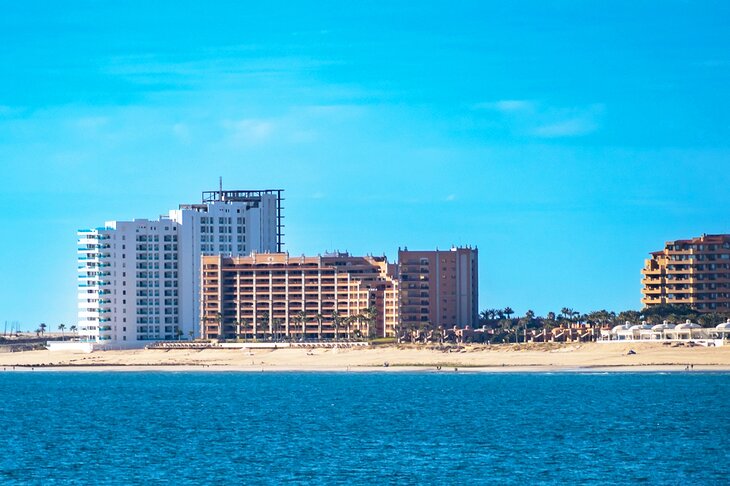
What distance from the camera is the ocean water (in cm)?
7606

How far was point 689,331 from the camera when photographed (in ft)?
631

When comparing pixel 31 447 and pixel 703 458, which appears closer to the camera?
Result: pixel 703 458

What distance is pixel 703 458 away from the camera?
80.4m

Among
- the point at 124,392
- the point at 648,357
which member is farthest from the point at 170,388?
the point at 648,357

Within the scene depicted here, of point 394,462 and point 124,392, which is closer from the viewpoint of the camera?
point 394,462

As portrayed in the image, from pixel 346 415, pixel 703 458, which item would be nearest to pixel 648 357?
pixel 346 415

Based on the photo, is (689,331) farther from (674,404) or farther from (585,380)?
(674,404)

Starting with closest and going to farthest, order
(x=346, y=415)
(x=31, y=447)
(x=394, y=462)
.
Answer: (x=394, y=462) → (x=31, y=447) → (x=346, y=415)

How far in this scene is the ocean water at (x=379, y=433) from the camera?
250 feet

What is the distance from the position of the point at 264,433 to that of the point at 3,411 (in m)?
42.0

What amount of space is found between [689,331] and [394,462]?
120 m

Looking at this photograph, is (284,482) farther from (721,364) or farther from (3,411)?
(721,364)

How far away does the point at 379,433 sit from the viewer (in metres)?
98.9

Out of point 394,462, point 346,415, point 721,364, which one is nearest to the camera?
point 394,462
